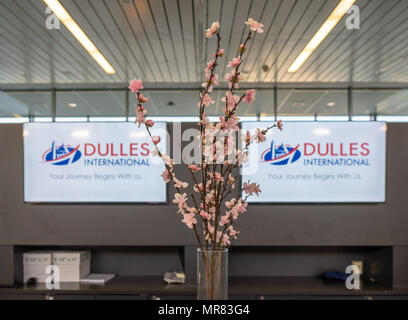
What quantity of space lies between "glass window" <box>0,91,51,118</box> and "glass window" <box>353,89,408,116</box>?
6000mm

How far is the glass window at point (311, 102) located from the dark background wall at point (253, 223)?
140 inches

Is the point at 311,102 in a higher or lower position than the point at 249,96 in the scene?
higher

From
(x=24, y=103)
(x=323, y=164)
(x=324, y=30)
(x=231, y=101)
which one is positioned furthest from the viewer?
(x=24, y=103)

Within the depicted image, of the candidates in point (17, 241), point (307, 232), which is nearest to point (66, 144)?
point (17, 241)

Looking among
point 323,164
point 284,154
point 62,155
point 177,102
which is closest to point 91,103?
point 177,102

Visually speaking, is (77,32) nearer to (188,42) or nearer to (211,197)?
(188,42)

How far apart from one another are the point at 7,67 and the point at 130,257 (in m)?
3.89

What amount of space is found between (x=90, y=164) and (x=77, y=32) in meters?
2.09

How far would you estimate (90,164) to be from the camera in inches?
84.1

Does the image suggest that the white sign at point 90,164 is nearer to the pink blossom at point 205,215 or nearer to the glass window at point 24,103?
the pink blossom at point 205,215

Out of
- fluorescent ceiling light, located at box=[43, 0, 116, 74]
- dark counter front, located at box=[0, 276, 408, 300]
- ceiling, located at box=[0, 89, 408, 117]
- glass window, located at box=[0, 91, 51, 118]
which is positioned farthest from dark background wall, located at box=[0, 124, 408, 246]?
glass window, located at box=[0, 91, 51, 118]

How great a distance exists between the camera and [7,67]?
441 cm

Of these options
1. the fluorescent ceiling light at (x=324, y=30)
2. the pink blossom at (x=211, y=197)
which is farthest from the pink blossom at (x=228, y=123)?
the fluorescent ceiling light at (x=324, y=30)
